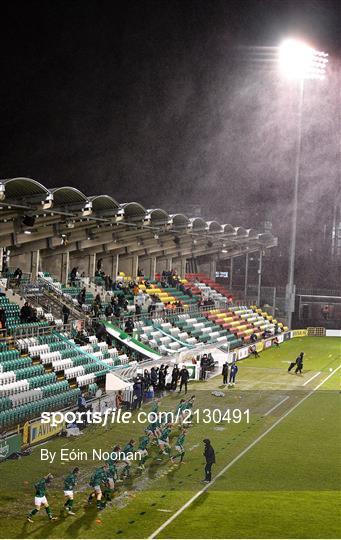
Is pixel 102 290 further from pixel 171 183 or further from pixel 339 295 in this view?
pixel 339 295

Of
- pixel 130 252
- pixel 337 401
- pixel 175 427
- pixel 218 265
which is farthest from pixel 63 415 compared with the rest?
pixel 218 265

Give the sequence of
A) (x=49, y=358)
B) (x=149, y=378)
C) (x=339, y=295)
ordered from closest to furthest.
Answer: (x=49, y=358) → (x=149, y=378) → (x=339, y=295)

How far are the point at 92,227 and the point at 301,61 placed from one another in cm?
1438

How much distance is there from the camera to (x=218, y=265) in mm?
53719

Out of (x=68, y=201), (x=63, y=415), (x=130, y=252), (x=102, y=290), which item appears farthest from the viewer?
(x=130, y=252)

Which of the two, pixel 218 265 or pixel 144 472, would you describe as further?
pixel 218 265

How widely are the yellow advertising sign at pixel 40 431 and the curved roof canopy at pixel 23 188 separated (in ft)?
28.2

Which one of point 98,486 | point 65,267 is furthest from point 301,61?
point 98,486

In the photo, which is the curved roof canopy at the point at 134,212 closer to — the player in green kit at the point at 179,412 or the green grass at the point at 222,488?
the green grass at the point at 222,488

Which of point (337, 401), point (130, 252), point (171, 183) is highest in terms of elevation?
point (171, 183)

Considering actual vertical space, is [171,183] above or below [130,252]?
above

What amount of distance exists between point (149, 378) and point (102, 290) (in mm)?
9761

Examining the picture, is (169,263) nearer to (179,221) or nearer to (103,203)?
(179,221)

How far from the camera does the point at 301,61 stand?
37906mm
